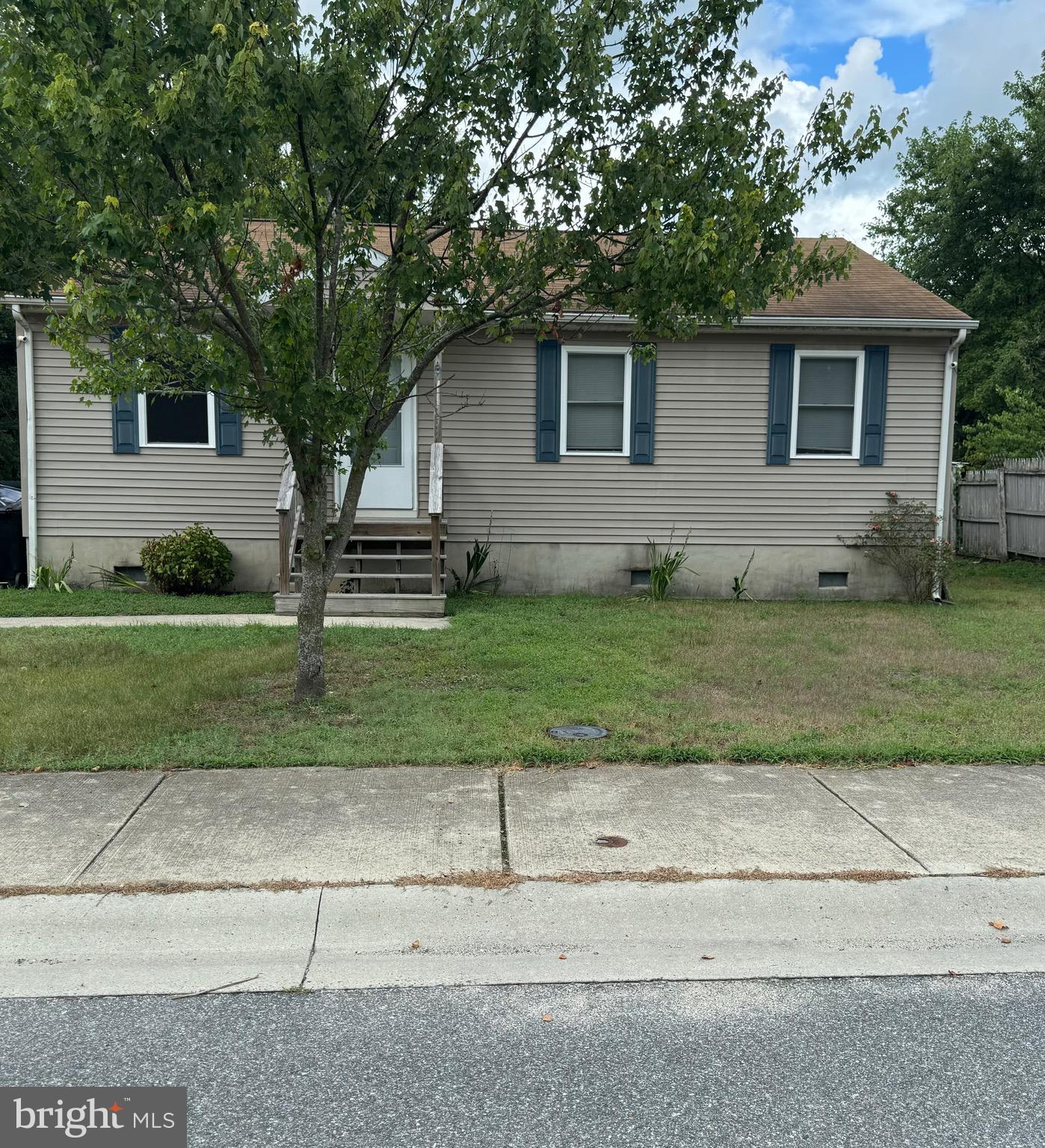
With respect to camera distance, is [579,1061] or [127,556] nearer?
[579,1061]

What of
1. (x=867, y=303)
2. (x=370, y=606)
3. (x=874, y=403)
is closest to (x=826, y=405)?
(x=874, y=403)

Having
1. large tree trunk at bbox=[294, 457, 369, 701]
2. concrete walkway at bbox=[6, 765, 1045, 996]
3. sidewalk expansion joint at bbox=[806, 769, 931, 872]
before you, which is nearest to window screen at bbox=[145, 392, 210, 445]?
large tree trunk at bbox=[294, 457, 369, 701]

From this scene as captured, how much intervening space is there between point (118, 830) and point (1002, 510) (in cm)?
1659

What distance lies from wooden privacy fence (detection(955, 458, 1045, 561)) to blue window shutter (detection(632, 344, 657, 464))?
792 cm

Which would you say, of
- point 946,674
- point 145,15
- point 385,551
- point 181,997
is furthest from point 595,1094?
point 385,551

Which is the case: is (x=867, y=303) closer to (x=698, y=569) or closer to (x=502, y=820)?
(x=698, y=569)

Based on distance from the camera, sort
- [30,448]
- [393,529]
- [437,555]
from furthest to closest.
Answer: [30,448], [393,529], [437,555]

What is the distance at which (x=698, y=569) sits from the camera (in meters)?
12.7

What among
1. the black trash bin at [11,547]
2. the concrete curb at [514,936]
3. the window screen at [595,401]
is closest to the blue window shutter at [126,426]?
the black trash bin at [11,547]

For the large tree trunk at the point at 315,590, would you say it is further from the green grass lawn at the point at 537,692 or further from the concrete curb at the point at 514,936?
the concrete curb at the point at 514,936

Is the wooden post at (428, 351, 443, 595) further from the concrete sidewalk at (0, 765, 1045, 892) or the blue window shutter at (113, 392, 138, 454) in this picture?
the concrete sidewalk at (0, 765, 1045, 892)

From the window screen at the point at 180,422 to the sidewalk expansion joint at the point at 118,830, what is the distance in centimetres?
761

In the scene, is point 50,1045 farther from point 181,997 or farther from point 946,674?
point 946,674

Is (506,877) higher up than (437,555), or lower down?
lower down
